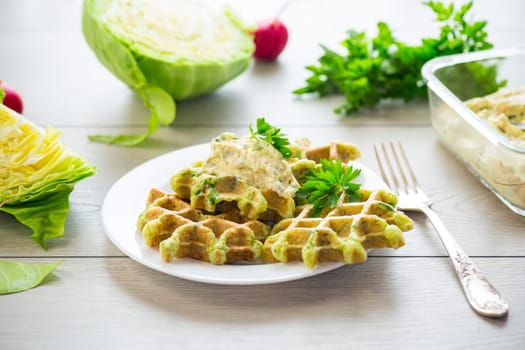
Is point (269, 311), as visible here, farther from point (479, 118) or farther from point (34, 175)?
point (479, 118)

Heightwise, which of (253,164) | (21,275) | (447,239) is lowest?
(21,275)

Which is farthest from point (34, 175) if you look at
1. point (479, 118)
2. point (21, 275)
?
point (479, 118)

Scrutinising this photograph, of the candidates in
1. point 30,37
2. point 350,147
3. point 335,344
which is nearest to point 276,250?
point 335,344

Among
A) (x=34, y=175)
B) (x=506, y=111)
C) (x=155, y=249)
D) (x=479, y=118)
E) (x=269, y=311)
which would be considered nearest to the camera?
(x=269, y=311)

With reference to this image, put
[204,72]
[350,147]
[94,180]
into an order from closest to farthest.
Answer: [350,147], [94,180], [204,72]

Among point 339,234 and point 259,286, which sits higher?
point 339,234

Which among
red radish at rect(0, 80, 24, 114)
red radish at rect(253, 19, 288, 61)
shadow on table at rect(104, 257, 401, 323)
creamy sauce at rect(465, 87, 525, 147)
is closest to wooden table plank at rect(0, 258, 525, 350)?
shadow on table at rect(104, 257, 401, 323)

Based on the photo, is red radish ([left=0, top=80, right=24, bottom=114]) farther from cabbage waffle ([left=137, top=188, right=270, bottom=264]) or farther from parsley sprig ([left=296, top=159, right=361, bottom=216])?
parsley sprig ([left=296, top=159, right=361, bottom=216])

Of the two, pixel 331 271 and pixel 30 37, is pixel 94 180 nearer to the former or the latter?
pixel 331 271

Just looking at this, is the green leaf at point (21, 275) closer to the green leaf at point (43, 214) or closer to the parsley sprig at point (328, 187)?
the green leaf at point (43, 214)
